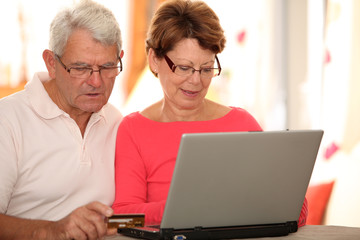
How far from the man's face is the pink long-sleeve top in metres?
0.21

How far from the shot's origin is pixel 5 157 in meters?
1.70

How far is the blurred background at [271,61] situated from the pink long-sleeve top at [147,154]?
1.30 m

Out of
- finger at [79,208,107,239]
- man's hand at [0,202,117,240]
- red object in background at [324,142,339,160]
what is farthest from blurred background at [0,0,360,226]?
finger at [79,208,107,239]

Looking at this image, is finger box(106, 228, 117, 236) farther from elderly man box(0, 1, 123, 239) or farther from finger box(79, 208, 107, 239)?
elderly man box(0, 1, 123, 239)

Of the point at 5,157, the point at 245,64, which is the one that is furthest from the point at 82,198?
the point at 245,64

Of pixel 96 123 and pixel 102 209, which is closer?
pixel 102 209

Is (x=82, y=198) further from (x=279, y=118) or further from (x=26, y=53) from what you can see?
(x=279, y=118)

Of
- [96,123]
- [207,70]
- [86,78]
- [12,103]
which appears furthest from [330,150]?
[12,103]

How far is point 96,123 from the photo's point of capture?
1.98 meters

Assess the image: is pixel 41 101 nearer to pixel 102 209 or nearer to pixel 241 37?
pixel 102 209

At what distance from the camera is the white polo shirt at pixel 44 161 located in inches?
68.8

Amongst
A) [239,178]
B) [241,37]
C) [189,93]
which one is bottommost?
[239,178]

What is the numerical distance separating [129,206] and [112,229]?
318 millimetres

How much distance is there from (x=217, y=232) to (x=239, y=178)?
0.16 m
